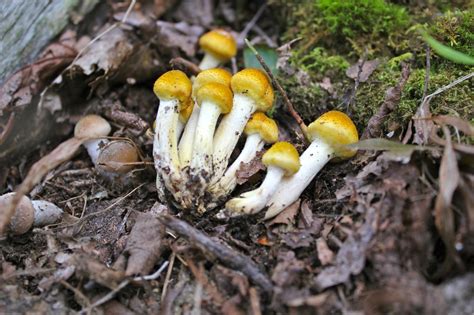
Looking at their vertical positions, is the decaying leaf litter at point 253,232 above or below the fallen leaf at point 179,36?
below

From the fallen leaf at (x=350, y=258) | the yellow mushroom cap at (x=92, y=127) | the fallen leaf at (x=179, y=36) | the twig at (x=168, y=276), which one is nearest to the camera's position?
the fallen leaf at (x=350, y=258)

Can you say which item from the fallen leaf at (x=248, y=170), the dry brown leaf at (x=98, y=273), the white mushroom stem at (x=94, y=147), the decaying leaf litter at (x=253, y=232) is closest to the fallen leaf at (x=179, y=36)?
the decaying leaf litter at (x=253, y=232)

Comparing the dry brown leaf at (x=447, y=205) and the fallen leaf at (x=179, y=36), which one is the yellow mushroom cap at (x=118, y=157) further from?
the dry brown leaf at (x=447, y=205)

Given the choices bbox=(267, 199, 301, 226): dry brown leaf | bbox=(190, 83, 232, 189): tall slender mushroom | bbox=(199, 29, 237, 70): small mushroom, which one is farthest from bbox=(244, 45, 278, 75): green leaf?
bbox=(267, 199, 301, 226): dry brown leaf

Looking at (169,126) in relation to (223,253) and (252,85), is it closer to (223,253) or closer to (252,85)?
(252,85)

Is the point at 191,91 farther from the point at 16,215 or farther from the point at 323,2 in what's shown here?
the point at 323,2

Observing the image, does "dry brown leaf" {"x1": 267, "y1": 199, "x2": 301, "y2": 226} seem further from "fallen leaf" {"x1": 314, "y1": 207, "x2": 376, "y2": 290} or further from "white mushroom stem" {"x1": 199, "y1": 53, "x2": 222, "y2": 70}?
"white mushroom stem" {"x1": 199, "y1": 53, "x2": 222, "y2": 70}

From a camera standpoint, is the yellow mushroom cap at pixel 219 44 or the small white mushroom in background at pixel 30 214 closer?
the small white mushroom in background at pixel 30 214
